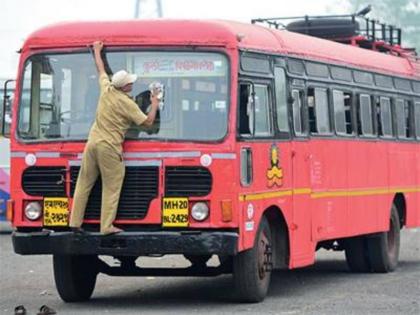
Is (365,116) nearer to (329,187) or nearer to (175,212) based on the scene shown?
(329,187)

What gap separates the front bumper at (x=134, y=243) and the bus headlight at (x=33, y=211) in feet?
0.57

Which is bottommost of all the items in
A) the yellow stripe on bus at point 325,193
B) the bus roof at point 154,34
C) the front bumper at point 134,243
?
the front bumper at point 134,243

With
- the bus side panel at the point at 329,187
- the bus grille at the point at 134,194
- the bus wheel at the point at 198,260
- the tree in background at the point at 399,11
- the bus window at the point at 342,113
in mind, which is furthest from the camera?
the tree in background at the point at 399,11

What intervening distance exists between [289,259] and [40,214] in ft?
9.02

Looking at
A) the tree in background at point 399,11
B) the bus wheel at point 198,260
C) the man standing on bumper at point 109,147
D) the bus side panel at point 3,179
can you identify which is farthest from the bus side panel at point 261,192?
the tree in background at point 399,11

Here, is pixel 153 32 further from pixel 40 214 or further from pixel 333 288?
pixel 333 288

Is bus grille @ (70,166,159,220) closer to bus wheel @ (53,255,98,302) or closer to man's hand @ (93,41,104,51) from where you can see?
bus wheel @ (53,255,98,302)

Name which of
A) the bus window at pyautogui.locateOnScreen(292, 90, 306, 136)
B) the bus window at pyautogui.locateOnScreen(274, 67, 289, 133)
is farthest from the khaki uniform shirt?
the bus window at pyautogui.locateOnScreen(292, 90, 306, 136)

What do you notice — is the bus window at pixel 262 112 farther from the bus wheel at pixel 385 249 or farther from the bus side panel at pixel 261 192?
the bus wheel at pixel 385 249

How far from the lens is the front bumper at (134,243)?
47.3ft

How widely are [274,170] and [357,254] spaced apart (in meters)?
A: 4.45

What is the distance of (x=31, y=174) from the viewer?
15.1 metres

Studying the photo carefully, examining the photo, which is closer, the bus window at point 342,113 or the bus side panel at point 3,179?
the bus window at point 342,113

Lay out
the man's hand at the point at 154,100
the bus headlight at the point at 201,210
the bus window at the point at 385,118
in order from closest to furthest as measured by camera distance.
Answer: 1. the bus headlight at the point at 201,210
2. the man's hand at the point at 154,100
3. the bus window at the point at 385,118
